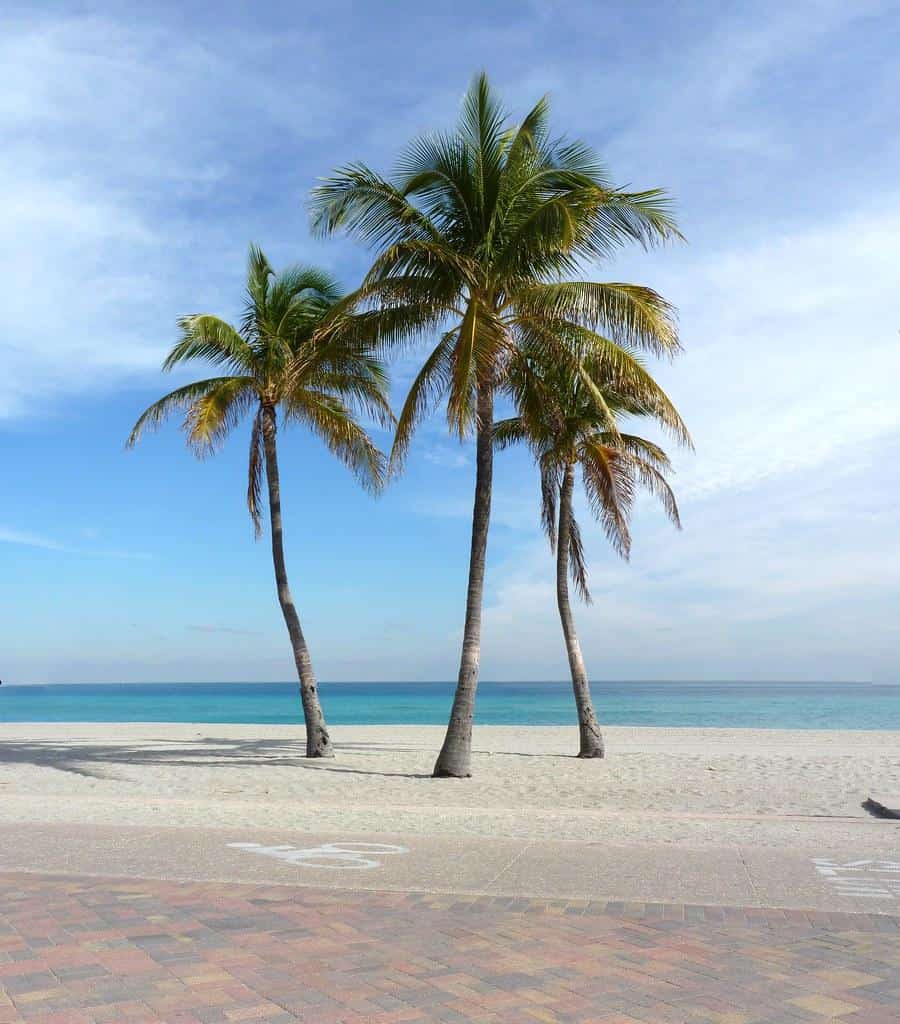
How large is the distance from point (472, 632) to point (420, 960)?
32.8 feet

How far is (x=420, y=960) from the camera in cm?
468

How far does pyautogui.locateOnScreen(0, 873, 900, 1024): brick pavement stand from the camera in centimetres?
399

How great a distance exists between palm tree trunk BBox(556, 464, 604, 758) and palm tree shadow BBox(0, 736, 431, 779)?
12.8 feet

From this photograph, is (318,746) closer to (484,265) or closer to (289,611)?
(289,611)

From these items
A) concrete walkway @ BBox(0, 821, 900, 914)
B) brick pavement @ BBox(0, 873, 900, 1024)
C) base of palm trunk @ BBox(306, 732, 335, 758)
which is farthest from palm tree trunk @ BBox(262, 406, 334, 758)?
brick pavement @ BBox(0, 873, 900, 1024)

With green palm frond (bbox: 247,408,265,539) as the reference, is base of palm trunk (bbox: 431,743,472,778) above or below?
below

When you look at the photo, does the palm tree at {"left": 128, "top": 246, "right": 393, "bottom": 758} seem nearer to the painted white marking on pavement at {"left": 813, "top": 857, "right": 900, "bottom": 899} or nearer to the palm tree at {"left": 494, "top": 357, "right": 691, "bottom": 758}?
the palm tree at {"left": 494, "top": 357, "right": 691, "bottom": 758}

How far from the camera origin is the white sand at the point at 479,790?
914 cm

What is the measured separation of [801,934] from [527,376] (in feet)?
35.4

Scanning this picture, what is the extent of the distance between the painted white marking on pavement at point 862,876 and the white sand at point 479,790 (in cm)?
74

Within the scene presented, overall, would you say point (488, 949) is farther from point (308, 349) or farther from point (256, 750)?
point (256, 750)

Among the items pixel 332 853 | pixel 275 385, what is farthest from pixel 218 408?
pixel 332 853

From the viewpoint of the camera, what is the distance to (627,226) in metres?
14.4

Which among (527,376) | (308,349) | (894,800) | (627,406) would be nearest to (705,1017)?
(894,800)
